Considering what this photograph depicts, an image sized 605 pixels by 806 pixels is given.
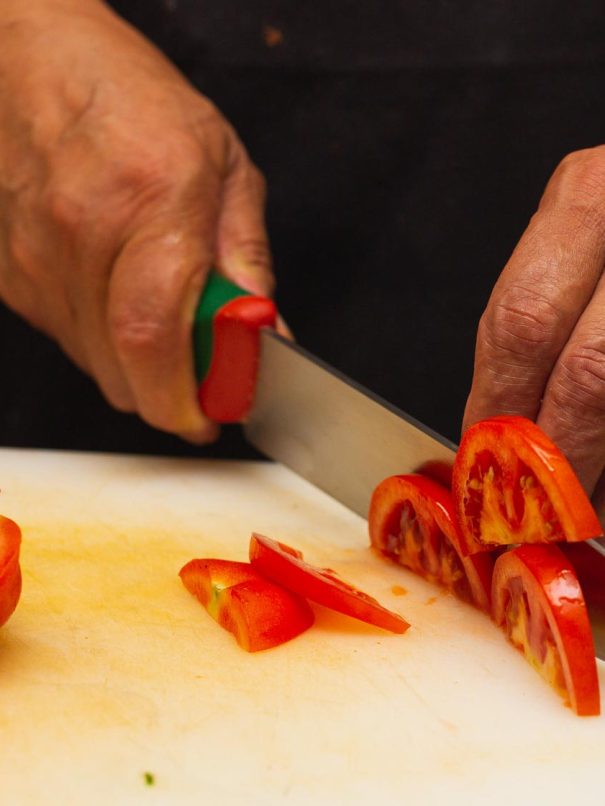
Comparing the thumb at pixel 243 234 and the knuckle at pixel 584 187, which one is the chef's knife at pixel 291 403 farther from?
the knuckle at pixel 584 187

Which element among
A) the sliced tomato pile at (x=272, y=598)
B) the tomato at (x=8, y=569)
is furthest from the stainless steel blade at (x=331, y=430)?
the tomato at (x=8, y=569)

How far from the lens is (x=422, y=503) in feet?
5.67

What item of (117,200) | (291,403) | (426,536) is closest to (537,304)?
(426,536)

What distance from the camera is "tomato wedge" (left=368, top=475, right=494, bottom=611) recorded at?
167 cm

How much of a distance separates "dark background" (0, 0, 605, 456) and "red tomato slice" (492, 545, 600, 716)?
80 cm

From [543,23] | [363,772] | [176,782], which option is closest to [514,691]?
[363,772]

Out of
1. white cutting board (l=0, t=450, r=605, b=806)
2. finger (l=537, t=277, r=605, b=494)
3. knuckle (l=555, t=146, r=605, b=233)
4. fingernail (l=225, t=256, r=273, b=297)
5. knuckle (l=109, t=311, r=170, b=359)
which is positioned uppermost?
knuckle (l=555, t=146, r=605, b=233)

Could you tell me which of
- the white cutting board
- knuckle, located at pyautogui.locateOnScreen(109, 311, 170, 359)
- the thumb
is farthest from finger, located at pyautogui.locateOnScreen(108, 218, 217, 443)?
the white cutting board

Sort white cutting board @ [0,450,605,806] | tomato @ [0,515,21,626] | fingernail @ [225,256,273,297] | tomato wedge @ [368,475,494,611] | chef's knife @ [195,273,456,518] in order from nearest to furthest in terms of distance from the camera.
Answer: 1. white cutting board @ [0,450,605,806]
2. tomato @ [0,515,21,626]
3. tomato wedge @ [368,475,494,611]
4. chef's knife @ [195,273,456,518]
5. fingernail @ [225,256,273,297]

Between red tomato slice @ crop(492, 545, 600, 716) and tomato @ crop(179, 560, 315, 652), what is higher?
red tomato slice @ crop(492, 545, 600, 716)

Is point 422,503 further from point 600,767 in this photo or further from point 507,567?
point 600,767

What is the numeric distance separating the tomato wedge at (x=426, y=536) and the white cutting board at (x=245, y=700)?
33 millimetres

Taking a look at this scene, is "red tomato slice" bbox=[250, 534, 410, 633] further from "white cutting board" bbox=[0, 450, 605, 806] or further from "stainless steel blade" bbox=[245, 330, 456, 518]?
"stainless steel blade" bbox=[245, 330, 456, 518]

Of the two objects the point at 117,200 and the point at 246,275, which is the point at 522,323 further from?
the point at 117,200
